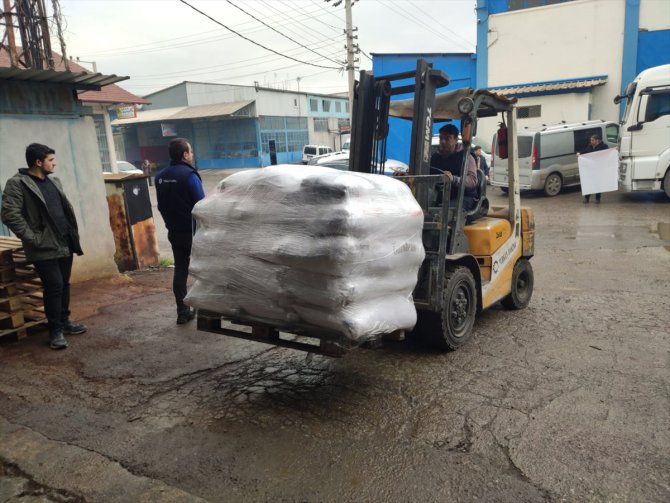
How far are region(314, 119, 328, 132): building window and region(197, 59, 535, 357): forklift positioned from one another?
1750 inches

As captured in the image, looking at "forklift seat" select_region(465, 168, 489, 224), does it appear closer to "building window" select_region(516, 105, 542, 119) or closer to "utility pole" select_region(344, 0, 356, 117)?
"building window" select_region(516, 105, 542, 119)

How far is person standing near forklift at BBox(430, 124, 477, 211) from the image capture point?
4.78 m

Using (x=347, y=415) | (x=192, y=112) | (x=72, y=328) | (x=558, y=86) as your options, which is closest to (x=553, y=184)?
(x=558, y=86)

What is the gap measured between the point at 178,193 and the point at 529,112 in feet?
65.7

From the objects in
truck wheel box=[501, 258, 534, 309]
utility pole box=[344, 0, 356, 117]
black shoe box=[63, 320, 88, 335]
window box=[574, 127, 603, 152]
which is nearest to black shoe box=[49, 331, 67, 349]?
black shoe box=[63, 320, 88, 335]

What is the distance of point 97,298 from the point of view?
645 cm

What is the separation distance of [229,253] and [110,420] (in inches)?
56.4

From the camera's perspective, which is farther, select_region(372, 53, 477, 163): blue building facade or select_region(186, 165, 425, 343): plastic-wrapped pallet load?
select_region(372, 53, 477, 163): blue building facade

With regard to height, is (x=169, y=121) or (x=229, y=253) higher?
(x=169, y=121)

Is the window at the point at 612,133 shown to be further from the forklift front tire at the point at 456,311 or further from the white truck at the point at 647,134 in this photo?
the forklift front tire at the point at 456,311

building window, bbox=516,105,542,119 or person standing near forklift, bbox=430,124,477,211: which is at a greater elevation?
building window, bbox=516,105,542,119

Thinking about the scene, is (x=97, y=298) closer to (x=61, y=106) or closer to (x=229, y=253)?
(x=61, y=106)

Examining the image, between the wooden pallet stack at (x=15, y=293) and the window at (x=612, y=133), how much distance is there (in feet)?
53.2

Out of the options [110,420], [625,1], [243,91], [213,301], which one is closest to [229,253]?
[213,301]
